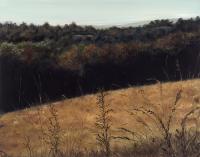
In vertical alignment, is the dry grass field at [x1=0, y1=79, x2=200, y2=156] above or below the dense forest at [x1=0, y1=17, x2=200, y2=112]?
above

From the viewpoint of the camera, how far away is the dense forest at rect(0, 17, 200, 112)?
1592 inches

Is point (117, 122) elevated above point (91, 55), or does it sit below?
above

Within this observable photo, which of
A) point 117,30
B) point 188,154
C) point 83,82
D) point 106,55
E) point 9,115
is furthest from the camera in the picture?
point 117,30

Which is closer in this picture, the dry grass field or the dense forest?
the dry grass field

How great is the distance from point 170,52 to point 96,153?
41219 millimetres

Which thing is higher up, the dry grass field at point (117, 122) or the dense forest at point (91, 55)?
the dry grass field at point (117, 122)

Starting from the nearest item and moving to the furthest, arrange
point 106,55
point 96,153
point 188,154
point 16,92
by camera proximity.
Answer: point 188,154
point 96,153
point 16,92
point 106,55

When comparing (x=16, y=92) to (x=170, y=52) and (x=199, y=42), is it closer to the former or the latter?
(x=170, y=52)

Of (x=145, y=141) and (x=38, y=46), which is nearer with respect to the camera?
(x=145, y=141)

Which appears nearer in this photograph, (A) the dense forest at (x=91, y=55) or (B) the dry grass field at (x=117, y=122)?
(B) the dry grass field at (x=117, y=122)

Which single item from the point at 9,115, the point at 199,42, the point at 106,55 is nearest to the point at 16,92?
the point at 9,115

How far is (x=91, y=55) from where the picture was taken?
4628cm

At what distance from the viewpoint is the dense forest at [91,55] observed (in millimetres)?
40438

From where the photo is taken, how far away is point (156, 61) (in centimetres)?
4553
